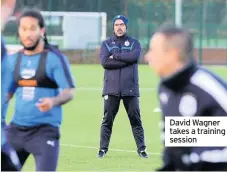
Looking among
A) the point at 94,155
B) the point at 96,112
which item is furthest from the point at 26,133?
the point at 96,112

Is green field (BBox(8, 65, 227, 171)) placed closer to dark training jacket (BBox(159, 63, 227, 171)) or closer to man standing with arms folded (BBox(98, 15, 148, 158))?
man standing with arms folded (BBox(98, 15, 148, 158))

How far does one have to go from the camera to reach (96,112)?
22031mm

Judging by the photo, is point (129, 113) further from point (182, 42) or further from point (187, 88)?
point (182, 42)

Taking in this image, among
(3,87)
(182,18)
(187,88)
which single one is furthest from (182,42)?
(182,18)

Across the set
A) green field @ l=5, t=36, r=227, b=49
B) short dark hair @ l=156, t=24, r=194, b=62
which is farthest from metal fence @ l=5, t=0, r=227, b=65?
short dark hair @ l=156, t=24, r=194, b=62

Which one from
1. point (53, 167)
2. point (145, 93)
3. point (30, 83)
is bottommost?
point (145, 93)

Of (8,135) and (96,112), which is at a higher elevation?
(8,135)

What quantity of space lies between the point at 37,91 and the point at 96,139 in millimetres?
8583

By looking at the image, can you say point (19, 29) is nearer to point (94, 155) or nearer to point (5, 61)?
point (5, 61)

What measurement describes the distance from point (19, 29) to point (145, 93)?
812 inches

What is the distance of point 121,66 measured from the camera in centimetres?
1403

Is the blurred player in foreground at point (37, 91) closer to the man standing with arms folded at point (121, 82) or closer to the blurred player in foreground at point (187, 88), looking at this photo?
the blurred player in foreground at point (187, 88)

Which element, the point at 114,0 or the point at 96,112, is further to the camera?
the point at 114,0

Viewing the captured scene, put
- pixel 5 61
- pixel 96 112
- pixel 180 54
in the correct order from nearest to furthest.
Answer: pixel 180 54, pixel 5 61, pixel 96 112
